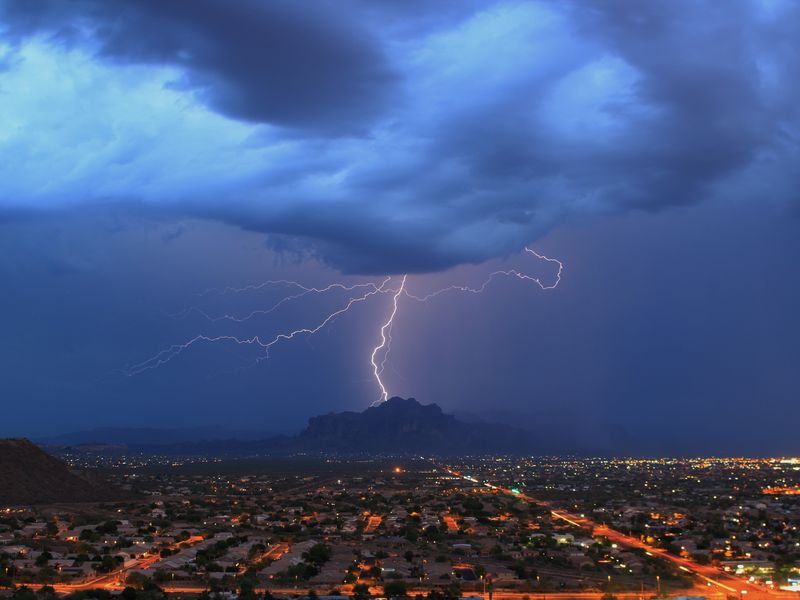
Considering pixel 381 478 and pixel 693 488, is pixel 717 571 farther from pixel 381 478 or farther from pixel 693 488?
pixel 381 478

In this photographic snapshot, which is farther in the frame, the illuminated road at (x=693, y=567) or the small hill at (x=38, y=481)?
the small hill at (x=38, y=481)

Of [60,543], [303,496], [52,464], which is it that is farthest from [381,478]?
[60,543]

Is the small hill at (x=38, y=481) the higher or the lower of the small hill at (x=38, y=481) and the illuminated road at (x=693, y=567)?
the higher

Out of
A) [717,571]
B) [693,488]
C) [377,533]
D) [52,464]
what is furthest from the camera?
[693,488]

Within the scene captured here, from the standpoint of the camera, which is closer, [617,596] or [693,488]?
[617,596]

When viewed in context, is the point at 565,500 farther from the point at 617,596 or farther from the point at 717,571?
the point at 617,596

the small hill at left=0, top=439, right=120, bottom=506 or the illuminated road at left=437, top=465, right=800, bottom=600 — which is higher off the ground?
the small hill at left=0, top=439, right=120, bottom=506

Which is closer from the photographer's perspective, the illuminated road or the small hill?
the illuminated road

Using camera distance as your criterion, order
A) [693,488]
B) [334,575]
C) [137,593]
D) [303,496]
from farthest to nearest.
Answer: [693,488] < [303,496] < [334,575] < [137,593]
